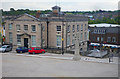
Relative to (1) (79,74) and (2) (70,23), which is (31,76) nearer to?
(1) (79,74)

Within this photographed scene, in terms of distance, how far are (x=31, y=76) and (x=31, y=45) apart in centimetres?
1603

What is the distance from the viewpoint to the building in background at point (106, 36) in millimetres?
51241

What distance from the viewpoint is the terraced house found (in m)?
30.9

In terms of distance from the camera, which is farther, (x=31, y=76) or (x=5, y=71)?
(x=5, y=71)

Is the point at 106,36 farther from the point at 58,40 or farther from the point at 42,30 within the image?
the point at 42,30

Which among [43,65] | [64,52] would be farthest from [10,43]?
[43,65]

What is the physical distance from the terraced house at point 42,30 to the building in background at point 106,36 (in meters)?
22.2

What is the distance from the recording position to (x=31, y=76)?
16.2 meters

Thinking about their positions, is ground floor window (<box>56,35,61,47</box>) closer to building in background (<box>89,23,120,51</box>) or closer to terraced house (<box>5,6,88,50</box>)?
terraced house (<box>5,6,88,50</box>)

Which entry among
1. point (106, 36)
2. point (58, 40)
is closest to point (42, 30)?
point (58, 40)

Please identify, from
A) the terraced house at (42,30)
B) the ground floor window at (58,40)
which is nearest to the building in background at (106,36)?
the terraced house at (42,30)

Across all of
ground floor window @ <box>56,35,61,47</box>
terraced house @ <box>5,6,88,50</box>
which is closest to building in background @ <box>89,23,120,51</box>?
terraced house @ <box>5,6,88,50</box>

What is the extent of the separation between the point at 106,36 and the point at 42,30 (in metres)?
27.0

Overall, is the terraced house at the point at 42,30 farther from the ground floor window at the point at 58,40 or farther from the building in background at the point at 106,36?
the building in background at the point at 106,36
